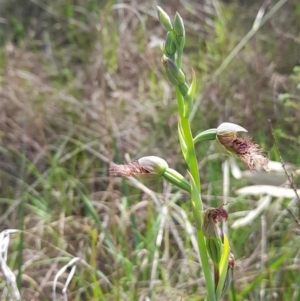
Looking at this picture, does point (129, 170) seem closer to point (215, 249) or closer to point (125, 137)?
point (215, 249)

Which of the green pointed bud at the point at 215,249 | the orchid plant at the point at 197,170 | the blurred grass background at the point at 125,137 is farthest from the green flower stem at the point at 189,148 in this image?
the blurred grass background at the point at 125,137

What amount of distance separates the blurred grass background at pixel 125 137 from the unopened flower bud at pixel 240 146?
0.45 metres

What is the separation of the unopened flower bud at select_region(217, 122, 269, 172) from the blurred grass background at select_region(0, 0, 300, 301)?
0.45m

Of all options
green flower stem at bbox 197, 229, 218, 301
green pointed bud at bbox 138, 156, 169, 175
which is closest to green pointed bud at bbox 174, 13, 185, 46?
green pointed bud at bbox 138, 156, 169, 175

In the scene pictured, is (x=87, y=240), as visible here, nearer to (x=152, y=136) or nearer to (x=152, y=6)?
(x=152, y=136)

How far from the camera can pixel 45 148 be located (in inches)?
108

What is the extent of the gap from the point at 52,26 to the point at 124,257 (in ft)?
8.30

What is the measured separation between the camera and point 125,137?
114 inches

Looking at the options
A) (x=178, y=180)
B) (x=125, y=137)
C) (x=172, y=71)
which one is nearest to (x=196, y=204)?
(x=178, y=180)

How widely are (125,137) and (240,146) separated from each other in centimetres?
178

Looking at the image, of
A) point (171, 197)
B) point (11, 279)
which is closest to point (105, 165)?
point (171, 197)

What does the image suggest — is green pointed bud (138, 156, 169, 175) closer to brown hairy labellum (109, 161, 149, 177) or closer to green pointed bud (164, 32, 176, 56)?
brown hairy labellum (109, 161, 149, 177)

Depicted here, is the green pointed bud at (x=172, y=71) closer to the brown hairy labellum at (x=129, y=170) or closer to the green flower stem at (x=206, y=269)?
the brown hairy labellum at (x=129, y=170)

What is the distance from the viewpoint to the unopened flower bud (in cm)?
112
